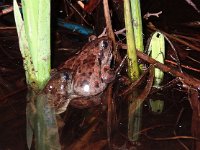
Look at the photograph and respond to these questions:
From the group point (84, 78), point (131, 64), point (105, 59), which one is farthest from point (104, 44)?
point (131, 64)

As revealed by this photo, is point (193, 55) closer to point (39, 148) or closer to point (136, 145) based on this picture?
point (136, 145)

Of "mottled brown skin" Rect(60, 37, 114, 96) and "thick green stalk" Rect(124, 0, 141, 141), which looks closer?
"thick green stalk" Rect(124, 0, 141, 141)

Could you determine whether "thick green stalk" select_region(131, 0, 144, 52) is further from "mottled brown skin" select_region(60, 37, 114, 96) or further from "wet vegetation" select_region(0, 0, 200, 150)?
"mottled brown skin" select_region(60, 37, 114, 96)

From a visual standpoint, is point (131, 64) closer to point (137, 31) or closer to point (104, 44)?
point (137, 31)

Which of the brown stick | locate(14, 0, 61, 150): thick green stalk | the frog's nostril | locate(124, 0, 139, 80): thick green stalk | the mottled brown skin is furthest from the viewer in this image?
the frog's nostril

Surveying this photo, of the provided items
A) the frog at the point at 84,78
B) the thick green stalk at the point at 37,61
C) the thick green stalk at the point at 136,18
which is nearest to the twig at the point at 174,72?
the thick green stalk at the point at 136,18

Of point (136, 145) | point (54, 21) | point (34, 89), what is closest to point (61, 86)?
point (34, 89)

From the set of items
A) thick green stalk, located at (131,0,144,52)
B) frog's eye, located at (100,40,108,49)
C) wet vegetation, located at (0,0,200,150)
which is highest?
thick green stalk, located at (131,0,144,52)

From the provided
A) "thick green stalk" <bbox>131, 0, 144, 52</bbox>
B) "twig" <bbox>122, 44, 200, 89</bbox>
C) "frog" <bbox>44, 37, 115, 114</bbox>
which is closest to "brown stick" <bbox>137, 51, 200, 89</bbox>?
"twig" <bbox>122, 44, 200, 89</bbox>
